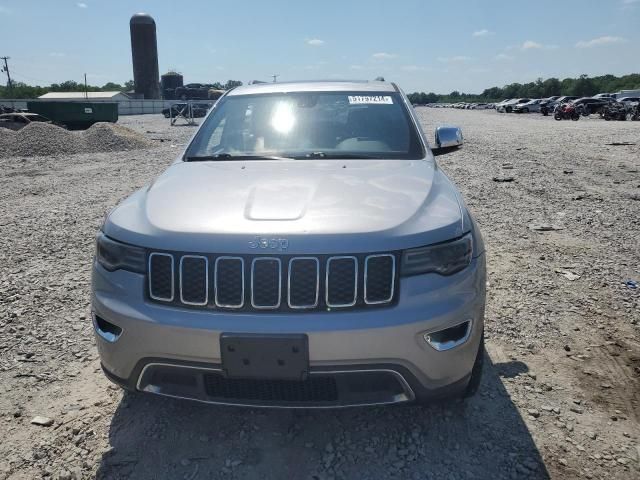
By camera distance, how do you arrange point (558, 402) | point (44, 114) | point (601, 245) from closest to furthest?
point (558, 402) < point (601, 245) < point (44, 114)

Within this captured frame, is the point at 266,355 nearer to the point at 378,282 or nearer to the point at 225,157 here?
the point at 378,282

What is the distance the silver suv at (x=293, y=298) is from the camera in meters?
2.11

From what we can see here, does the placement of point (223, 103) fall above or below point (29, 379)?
above

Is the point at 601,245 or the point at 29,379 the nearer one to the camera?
the point at 29,379

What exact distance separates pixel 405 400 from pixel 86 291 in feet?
11.3

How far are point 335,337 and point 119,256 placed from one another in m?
1.10

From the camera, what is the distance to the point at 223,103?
4109 millimetres

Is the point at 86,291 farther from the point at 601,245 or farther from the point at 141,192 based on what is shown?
the point at 601,245

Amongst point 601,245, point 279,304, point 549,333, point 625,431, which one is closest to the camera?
point 279,304

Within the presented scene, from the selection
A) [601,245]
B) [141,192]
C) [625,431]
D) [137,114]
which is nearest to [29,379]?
[141,192]

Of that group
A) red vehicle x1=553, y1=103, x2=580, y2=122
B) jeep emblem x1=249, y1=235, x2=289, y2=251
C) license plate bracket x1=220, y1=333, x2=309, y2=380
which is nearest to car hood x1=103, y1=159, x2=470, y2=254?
jeep emblem x1=249, y1=235, x2=289, y2=251

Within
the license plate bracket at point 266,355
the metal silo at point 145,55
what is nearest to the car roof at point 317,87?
the license plate bracket at point 266,355

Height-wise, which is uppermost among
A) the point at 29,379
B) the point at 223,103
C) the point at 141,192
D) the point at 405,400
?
the point at 223,103

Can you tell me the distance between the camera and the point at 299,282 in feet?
7.03
